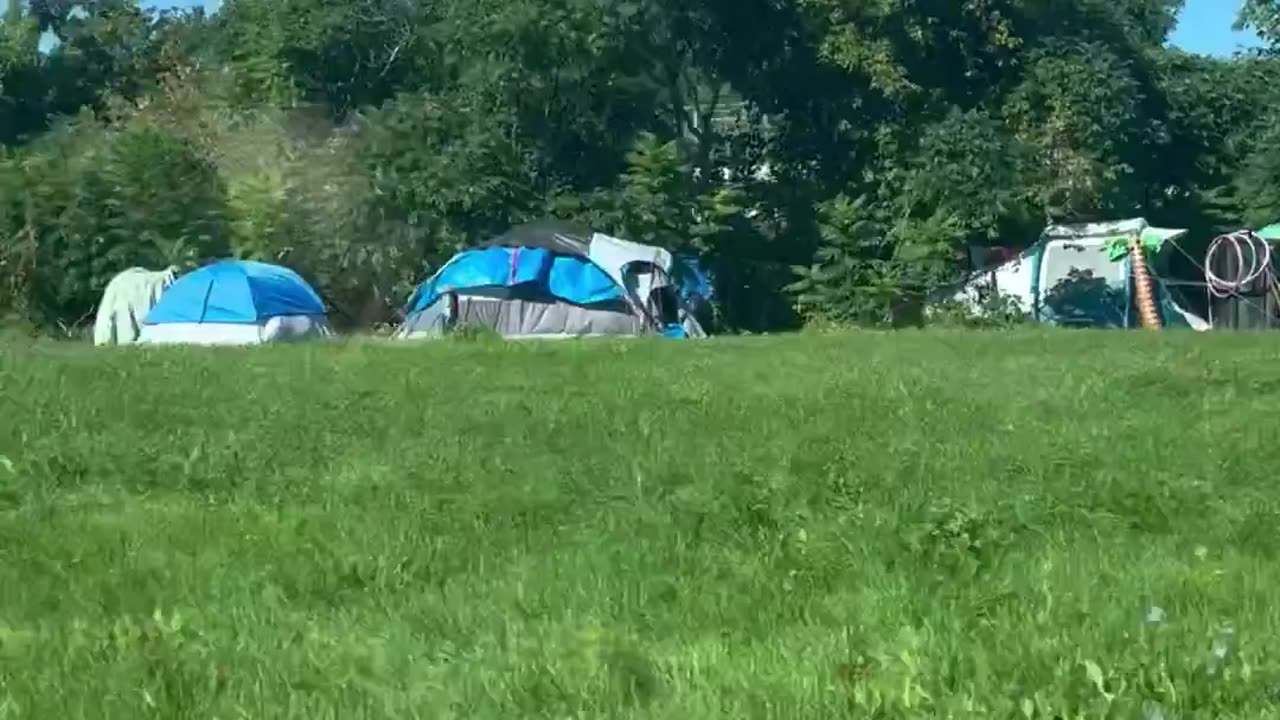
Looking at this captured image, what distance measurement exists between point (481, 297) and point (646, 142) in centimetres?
A: 422

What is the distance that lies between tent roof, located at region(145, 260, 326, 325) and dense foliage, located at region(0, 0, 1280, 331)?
69.1 inches

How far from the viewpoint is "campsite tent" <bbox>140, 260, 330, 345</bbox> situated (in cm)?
2273

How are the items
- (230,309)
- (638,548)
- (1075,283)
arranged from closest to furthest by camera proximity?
(638,548), (230,309), (1075,283)

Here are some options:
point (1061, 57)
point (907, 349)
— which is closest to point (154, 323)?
point (907, 349)

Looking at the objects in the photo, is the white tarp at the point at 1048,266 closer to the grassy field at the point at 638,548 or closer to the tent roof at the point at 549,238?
the tent roof at the point at 549,238

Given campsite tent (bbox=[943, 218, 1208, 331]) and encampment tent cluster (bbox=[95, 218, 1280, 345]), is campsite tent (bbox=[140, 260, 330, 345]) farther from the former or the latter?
campsite tent (bbox=[943, 218, 1208, 331])

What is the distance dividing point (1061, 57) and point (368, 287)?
12.2 m

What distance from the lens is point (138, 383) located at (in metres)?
13.4

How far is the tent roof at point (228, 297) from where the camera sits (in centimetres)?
2281

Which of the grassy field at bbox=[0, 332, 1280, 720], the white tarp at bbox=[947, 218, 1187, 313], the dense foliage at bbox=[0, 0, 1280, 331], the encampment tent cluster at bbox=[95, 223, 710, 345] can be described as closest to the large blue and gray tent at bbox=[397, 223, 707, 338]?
the encampment tent cluster at bbox=[95, 223, 710, 345]

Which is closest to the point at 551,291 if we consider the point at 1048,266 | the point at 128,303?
the point at 128,303

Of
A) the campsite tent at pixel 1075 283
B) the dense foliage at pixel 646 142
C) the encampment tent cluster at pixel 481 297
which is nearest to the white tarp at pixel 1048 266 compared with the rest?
the campsite tent at pixel 1075 283

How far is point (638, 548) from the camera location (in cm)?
713

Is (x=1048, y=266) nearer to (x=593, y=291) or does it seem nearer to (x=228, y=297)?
(x=593, y=291)
